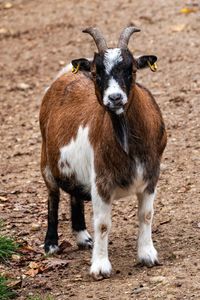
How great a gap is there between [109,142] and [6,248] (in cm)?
164

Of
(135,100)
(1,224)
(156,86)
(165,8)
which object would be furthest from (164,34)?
(135,100)

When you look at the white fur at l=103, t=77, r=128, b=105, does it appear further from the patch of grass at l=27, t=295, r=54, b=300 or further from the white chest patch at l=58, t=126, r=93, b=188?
the patch of grass at l=27, t=295, r=54, b=300

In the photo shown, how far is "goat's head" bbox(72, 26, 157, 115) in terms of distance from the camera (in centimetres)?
677

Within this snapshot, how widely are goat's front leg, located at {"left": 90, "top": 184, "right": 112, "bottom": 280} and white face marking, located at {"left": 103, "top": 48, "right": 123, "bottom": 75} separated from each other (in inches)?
40.3

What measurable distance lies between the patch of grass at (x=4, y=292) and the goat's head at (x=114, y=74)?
1657mm

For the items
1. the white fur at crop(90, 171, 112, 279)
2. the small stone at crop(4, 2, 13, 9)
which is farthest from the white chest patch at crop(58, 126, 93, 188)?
the small stone at crop(4, 2, 13, 9)

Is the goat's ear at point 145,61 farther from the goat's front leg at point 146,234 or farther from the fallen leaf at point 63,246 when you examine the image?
the fallen leaf at point 63,246

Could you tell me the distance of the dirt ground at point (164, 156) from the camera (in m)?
7.39

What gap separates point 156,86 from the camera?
506 inches

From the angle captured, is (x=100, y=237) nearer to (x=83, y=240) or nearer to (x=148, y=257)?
(x=148, y=257)

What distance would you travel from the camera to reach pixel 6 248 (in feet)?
27.1

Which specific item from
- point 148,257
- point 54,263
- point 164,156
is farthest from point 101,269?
point 164,156

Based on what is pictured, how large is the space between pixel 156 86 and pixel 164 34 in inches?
88.2

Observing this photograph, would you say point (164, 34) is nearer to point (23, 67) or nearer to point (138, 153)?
point (23, 67)
